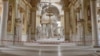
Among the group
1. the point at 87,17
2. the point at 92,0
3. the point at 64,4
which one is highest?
the point at 64,4

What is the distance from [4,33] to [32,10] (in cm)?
1568

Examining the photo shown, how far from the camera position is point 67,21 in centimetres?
3022

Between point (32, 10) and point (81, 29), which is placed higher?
point (32, 10)

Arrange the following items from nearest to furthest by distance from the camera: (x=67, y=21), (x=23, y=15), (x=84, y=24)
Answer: (x=84, y=24) → (x=23, y=15) → (x=67, y=21)

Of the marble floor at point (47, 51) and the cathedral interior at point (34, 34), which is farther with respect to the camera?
the cathedral interior at point (34, 34)

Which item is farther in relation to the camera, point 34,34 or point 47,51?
point 34,34

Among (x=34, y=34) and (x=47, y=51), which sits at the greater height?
(x=34, y=34)

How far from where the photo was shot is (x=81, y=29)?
64.0 ft

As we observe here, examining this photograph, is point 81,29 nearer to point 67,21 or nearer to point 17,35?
point 17,35

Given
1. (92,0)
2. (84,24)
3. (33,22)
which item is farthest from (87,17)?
(33,22)

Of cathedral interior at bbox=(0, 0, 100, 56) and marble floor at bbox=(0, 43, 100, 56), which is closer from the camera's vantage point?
marble floor at bbox=(0, 43, 100, 56)

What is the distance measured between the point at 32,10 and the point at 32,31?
390 centimetres

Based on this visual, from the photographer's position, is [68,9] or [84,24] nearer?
[84,24]

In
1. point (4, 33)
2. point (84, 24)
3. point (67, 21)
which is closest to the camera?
point (4, 33)
